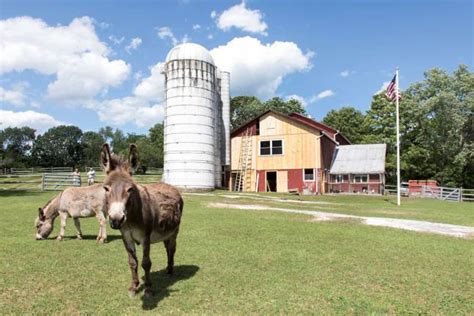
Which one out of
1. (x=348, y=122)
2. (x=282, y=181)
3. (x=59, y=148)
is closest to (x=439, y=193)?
(x=282, y=181)

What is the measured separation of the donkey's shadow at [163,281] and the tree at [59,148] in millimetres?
132747

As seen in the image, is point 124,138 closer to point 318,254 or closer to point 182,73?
point 182,73

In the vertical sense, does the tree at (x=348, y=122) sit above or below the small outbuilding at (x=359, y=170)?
above

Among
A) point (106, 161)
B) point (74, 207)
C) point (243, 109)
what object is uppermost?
point (243, 109)

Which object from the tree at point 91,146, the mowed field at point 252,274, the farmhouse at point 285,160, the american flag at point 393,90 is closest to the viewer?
the mowed field at point 252,274

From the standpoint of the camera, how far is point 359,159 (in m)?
46.7

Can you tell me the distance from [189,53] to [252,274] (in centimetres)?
3473

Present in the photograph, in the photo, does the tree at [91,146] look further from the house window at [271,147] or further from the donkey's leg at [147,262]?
the donkey's leg at [147,262]

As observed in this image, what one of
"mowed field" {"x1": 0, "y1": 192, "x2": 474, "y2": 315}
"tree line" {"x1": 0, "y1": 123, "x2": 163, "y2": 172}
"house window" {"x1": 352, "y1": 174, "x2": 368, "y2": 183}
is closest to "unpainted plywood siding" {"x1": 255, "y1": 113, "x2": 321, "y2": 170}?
"house window" {"x1": 352, "y1": 174, "x2": 368, "y2": 183}

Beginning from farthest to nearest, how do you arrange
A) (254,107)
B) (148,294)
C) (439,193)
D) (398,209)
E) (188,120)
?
1. (254,107)
2. (439,193)
3. (188,120)
4. (398,209)
5. (148,294)

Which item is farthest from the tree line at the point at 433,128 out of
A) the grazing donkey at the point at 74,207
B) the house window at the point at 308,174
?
the grazing donkey at the point at 74,207

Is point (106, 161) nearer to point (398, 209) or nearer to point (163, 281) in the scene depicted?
point (163, 281)

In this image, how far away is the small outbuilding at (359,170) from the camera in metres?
43.8

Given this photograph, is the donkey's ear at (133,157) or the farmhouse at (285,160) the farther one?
the farmhouse at (285,160)
